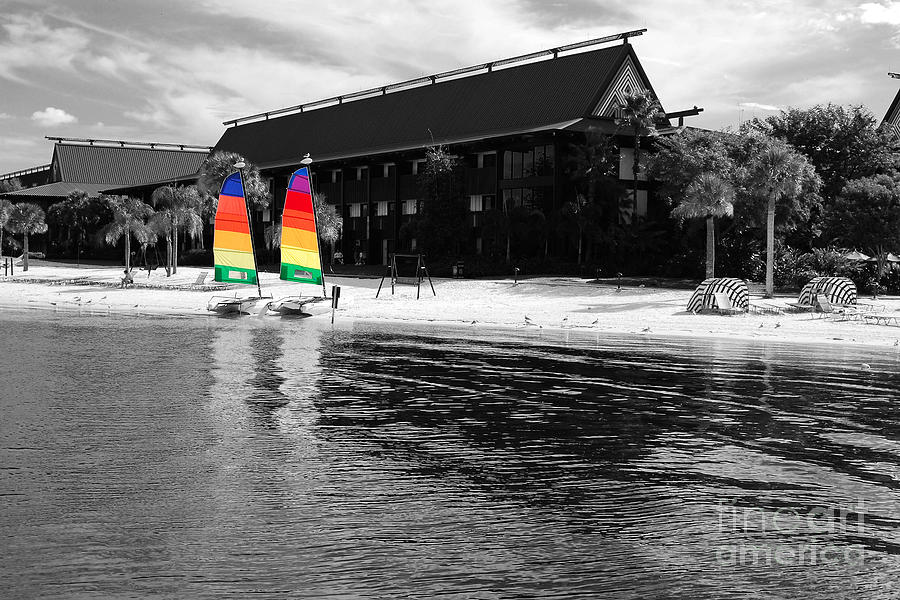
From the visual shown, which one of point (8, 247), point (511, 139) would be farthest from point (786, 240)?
point (8, 247)

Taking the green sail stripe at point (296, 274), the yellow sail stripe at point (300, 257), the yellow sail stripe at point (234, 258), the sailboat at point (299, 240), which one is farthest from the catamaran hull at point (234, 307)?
the yellow sail stripe at point (300, 257)

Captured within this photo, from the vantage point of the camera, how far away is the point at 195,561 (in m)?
6.20

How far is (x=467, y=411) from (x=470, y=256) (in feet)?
139

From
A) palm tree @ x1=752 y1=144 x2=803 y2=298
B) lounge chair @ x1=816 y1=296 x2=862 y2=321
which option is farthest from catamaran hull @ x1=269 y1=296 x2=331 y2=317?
palm tree @ x1=752 y1=144 x2=803 y2=298

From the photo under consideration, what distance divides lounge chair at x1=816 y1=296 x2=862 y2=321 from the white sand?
847 millimetres

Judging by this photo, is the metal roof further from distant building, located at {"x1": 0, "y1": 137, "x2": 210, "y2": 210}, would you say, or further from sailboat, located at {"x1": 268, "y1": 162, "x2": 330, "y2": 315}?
sailboat, located at {"x1": 268, "y1": 162, "x2": 330, "y2": 315}

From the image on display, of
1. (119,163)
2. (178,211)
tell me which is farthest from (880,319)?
(119,163)

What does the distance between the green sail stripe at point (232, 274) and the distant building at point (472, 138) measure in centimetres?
1901

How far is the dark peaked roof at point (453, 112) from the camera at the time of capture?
5656cm

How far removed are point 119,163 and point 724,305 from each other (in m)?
94.2

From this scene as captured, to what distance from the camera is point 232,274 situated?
127 ft

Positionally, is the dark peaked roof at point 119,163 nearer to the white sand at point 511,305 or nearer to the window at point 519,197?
the white sand at point 511,305

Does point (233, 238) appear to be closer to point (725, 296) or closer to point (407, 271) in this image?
point (725, 296)

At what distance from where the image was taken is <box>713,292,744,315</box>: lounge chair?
34.1 metres
